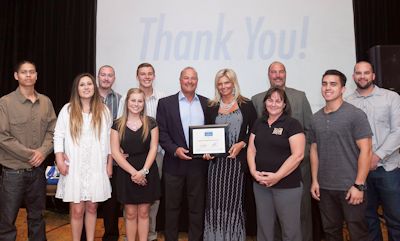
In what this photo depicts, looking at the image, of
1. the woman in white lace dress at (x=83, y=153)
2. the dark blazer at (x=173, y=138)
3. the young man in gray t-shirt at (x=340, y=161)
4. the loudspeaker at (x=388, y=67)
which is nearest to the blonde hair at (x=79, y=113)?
the woman in white lace dress at (x=83, y=153)

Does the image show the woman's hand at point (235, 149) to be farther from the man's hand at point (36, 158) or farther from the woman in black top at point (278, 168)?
the man's hand at point (36, 158)

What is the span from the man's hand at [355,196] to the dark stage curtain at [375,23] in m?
2.55

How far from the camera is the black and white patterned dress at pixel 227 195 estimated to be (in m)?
2.96

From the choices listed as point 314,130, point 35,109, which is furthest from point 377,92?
point 35,109

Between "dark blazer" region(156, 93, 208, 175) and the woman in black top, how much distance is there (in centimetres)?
60

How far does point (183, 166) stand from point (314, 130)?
45.3 inches

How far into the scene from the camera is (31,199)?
3135mm

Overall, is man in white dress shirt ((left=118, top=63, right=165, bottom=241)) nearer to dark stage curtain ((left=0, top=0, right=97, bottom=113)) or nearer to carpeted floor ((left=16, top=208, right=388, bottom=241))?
carpeted floor ((left=16, top=208, right=388, bottom=241))

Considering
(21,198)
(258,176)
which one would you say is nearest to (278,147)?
(258,176)

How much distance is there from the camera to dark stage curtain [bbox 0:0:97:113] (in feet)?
15.0

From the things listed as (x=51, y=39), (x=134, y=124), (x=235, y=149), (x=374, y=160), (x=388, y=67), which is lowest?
(x=374, y=160)

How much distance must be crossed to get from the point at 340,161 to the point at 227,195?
3.16 ft

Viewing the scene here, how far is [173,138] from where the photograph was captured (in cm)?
312

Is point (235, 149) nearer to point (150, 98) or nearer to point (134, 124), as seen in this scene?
point (134, 124)
